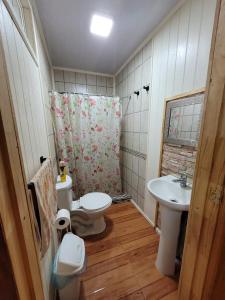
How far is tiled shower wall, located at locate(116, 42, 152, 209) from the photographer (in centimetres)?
182

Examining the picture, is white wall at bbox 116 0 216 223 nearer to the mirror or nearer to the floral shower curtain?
the mirror

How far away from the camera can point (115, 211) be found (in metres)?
2.21

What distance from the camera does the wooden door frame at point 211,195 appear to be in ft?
1.69

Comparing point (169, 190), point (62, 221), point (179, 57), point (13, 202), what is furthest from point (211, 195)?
point (179, 57)

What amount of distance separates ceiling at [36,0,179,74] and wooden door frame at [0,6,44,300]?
121 cm

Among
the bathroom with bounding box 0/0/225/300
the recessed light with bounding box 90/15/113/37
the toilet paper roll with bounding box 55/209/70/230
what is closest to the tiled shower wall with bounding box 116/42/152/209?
the bathroom with bounding box 0/0/225/300

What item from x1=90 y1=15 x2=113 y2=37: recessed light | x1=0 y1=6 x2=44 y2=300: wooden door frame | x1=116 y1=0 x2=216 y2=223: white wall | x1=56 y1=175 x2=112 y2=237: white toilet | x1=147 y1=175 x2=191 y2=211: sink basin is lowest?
x1=56 y1=175 x2=112 y2=237: white toilet

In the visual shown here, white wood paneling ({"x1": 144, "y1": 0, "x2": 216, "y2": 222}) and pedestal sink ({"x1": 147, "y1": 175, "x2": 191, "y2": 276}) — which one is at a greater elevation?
white wood paneling ({"x1": 144, "y1": 0, "x2": 216, "y2": 222})

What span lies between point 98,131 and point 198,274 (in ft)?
6.75

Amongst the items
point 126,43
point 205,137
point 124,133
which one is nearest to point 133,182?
point 124,133

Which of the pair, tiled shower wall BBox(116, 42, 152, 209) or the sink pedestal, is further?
tiled shower wall BBox(116, 42, 152, 209)

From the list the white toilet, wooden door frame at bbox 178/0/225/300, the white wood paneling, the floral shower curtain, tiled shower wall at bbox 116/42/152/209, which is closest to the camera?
wooden door frame at bbox 178/0/225/300

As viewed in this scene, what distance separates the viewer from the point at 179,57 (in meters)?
1.28

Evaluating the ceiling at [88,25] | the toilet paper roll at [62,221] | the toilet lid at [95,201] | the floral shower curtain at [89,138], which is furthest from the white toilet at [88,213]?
the ceiling at [88,25]
